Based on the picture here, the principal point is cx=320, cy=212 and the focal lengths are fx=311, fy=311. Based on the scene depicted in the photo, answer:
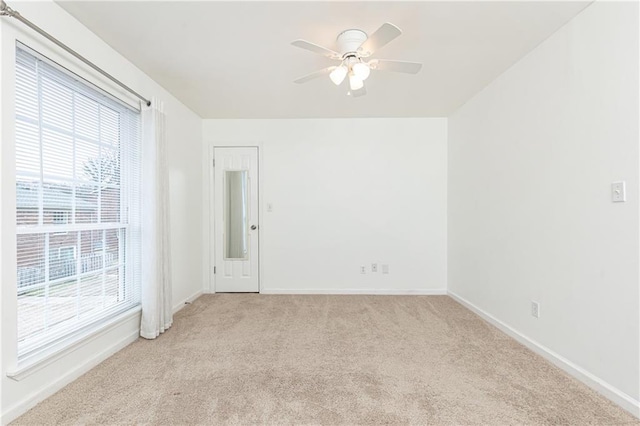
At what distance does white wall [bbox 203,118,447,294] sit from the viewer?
4414mm

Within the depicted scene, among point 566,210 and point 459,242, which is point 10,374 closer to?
point 566,210

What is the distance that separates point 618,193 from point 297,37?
7.61ft

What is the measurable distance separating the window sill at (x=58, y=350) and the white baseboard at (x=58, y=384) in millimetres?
141

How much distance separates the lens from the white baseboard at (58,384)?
1722mm

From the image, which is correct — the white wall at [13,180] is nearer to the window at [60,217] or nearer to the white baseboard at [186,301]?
the white baseboard at [186,301]

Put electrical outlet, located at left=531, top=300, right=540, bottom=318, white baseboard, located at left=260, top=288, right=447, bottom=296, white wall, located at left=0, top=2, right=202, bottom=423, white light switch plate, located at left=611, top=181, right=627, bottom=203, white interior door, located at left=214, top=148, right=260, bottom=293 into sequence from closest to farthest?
white wall, located at left=0, top=2, right=202, bottom=423 → white light switch plate, located at left=611, top=181, right=627, bottom=203 → electrical outlet, located at left=531, top=300, right=540, bottom=318 → white baseboard, located at left=260, top=288, right=447, bottom=296 → white interior door, located at left=214, top=148, right=260, bottom=293

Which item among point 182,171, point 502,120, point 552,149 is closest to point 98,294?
point 182,171

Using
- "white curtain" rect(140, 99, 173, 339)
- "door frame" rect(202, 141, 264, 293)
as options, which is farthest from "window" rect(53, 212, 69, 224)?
"door frame" rect(202, 141, 264, 293)

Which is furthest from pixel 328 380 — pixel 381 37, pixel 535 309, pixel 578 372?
pixel 381 37

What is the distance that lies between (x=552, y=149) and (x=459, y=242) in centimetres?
186

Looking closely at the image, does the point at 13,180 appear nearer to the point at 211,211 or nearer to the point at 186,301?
the point at 186,301

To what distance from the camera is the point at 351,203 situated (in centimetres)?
444

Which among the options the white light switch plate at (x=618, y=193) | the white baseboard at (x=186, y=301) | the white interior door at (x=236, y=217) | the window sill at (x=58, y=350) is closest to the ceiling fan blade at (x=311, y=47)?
the white light switch plate at (x=618, y=193)

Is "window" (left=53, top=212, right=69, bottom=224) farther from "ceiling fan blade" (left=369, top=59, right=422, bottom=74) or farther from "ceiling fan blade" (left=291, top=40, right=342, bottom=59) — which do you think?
"ceiling fan blade" (left=369, top=59, right=422, bottom=74)
